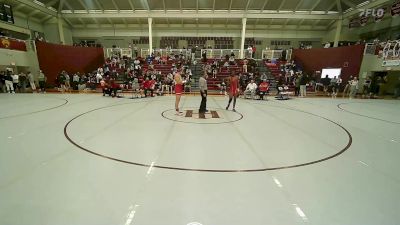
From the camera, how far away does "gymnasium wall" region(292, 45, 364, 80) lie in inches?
684

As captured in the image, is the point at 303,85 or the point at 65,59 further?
the point at 65,59

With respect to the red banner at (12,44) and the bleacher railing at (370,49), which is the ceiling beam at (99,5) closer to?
the red banner at (12,44)

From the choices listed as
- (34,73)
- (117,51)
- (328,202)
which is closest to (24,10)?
(34,73)

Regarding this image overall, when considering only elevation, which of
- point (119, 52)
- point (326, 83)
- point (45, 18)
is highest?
point (45, 18)

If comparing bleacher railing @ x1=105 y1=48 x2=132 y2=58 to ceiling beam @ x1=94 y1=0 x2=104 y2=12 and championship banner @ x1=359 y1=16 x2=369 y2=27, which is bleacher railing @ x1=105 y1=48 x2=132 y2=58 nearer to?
ceiling beam @ x1=94 y1=0 x2=104 y2=12

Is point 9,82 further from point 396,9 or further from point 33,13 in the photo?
point 396,9

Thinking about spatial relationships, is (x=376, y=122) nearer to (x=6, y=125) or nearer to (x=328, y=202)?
(x=328, y=202)

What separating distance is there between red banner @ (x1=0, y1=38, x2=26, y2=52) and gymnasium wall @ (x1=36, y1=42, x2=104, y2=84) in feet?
3.08

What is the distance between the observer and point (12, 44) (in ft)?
53.3

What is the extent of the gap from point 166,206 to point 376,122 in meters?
7.95

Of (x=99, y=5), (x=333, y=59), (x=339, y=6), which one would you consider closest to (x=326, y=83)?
(x=333, y=59)

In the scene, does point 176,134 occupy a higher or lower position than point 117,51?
lower

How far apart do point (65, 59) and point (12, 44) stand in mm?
3470

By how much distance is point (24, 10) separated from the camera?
68.1 feet
